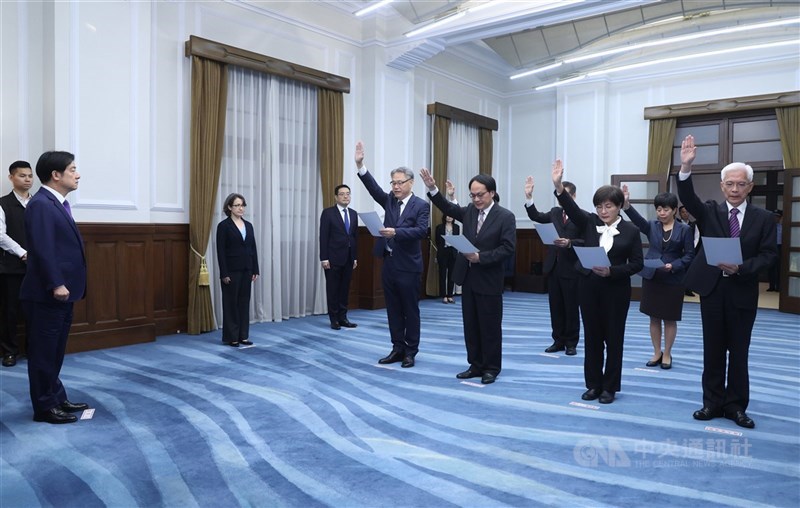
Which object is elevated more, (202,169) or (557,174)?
(202,169)

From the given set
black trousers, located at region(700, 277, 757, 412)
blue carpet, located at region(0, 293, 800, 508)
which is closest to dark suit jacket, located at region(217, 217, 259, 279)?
blue carpet, located at region(0, 293, 800, 508)

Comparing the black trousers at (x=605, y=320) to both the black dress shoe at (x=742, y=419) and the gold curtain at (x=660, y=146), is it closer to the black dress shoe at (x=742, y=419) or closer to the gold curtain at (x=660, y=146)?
the black dress shoe at (x=742, y=419)

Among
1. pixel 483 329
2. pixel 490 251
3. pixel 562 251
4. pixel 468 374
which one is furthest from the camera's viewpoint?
pixel 562 251

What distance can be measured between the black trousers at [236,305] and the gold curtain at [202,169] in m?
0.71

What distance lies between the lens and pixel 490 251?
3.94 metres

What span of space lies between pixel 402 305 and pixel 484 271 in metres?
0.86

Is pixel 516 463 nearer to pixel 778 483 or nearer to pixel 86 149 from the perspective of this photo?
pixel 778 483

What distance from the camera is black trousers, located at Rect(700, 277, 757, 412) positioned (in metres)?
3.15

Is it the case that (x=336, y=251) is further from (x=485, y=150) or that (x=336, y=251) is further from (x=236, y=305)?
(x=485, y=150)

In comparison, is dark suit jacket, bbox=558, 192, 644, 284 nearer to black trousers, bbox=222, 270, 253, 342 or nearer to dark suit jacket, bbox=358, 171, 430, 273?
dark suit jacket, bbox=358, 171, 430, 273

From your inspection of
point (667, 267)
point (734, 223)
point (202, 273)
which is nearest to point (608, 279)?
point (734, 223)

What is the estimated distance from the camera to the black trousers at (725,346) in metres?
3.15

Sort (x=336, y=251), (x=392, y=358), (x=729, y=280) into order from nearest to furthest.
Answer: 1. (x=729, y=280)
2. (x=392, y=358)
3. (x=336, y=251)

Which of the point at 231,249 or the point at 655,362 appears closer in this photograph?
the point at 655,362
